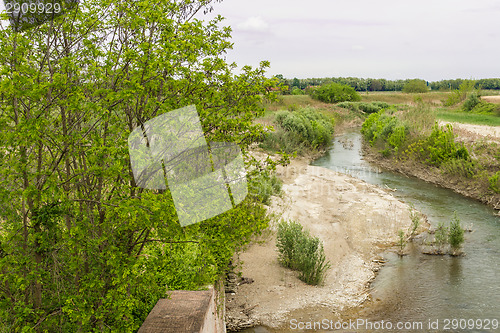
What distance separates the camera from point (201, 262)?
171 inches

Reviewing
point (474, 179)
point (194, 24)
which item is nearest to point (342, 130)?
point (474, 179)

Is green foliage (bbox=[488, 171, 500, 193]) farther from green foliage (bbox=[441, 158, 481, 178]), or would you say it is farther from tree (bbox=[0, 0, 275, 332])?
tree (bbox=[0, 0, 275, 332])

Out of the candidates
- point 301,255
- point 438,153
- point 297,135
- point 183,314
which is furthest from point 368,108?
point 183,314

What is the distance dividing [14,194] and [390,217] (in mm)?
11688

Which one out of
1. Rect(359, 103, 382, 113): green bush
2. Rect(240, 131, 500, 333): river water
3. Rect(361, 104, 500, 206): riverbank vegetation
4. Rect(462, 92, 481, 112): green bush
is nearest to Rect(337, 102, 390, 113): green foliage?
Rect(359, 103, 382, 113): green bush

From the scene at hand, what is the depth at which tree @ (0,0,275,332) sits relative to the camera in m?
3.42

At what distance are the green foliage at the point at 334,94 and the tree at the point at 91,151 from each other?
171 feet

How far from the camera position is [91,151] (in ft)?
11.4

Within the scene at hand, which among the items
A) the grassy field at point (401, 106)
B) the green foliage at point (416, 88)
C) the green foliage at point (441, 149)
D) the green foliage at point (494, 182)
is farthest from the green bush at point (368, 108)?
the green foliage at point (494, 182)

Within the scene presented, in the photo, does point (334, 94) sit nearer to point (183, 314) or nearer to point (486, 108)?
point (486, 108)

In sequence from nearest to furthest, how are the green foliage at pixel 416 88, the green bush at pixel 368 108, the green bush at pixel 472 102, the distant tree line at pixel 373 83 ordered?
the green bush at pixel 472 102 < the green bush at pixel 368 108 < the green foliage at pixel 416 88 < the distant tree line at pixel 373 83

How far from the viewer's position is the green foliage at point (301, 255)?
28.1ft

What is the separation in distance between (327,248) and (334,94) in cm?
4759

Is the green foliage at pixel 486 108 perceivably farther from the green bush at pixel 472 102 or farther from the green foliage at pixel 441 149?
the green foliage at pixel 441 149
